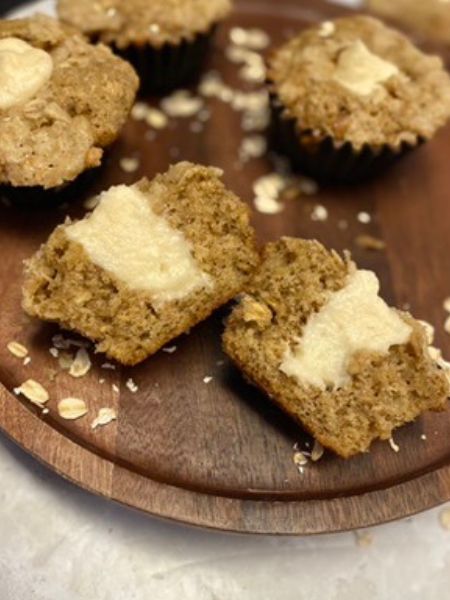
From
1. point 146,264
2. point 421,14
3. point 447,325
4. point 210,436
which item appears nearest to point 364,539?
point 210,436

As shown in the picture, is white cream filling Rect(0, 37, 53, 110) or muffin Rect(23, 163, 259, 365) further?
white cream filling Rect(0, 37, 53, 110)

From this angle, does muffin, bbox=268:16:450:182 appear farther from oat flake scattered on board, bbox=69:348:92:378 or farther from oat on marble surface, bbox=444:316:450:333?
oat flake scattered on board, bbox=69:348:92:378

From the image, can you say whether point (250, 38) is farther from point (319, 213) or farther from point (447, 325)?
point (447, 325)

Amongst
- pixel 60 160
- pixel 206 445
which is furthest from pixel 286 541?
pixel 60 160

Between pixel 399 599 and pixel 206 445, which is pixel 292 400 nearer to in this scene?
pixel 206 445

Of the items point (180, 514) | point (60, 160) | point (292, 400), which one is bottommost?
point (180, 514)

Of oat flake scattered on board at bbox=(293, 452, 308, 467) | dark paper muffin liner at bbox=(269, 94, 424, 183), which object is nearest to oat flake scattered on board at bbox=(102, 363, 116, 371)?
oat flake scattered on board at bbox=(293, 452, 308, 467)
